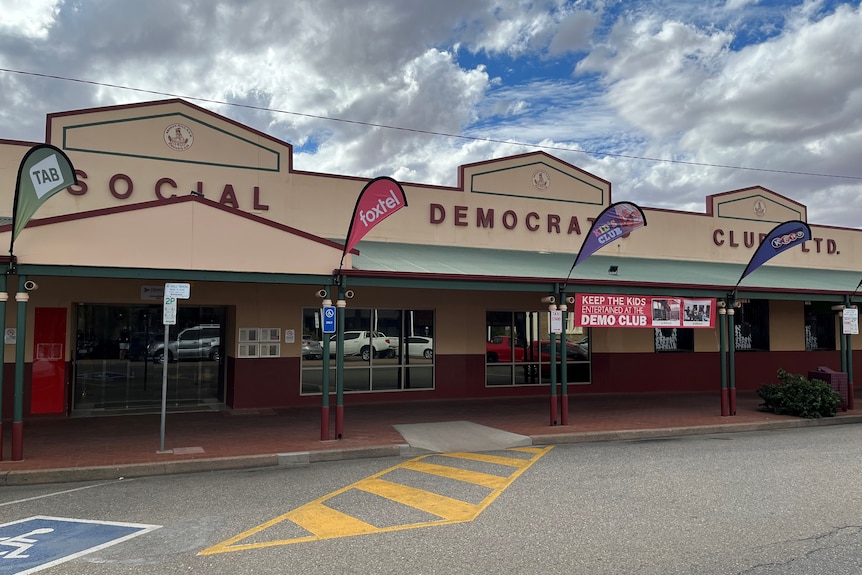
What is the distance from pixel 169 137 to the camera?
14.3 m

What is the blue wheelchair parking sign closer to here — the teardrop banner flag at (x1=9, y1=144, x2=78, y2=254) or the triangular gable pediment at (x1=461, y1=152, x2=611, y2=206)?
the teardrop banner flag at (x1=9, y1=144, x2=78, y2=254)

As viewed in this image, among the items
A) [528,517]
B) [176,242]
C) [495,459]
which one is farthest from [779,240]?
[176,242]

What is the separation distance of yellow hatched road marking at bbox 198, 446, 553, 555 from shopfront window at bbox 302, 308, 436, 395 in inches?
242

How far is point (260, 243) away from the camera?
35.6 ft

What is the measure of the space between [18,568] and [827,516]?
764 centimetres

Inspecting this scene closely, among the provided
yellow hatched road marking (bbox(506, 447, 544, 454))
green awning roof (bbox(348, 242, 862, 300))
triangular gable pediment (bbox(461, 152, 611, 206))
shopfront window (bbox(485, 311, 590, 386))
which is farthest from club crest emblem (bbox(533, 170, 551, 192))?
yellow hatched road marking (bbox(506, 447, 544, 454))

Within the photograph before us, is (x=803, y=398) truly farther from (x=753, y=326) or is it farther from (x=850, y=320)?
(x=753, y=326)

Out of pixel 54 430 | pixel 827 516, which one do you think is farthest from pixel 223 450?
pixel 827 516

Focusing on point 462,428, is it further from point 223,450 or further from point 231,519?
point 231,519

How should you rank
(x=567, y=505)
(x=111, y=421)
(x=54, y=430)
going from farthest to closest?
(x=111, y=421) < (x=54, y=430) < (x=567, y=505)

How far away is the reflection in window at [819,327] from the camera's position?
2114cm

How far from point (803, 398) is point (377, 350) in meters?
9.94

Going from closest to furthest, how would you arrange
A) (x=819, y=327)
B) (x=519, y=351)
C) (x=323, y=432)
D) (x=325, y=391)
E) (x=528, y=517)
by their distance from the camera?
(x=528, y=517), (x=323, y=432), (x=325, y=391), (x=519, y=351), (x=819, y=327)

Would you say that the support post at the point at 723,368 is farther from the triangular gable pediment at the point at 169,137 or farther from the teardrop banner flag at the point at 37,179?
the teardrop banner flag at the point at 37,179
